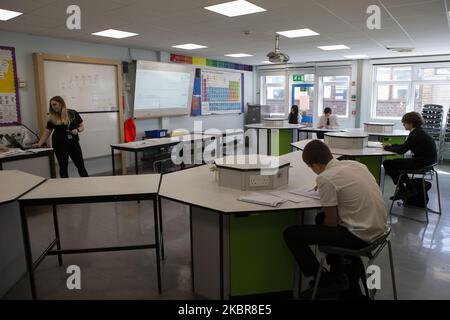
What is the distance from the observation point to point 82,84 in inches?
247

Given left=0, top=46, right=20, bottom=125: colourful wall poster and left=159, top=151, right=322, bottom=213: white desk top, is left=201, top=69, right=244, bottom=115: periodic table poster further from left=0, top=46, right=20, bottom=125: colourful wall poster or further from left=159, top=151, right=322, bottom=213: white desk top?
left=159, top=151, right=322, bottom=213: white desk top

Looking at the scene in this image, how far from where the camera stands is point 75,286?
2.78m

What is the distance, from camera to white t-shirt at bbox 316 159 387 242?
6.97ft

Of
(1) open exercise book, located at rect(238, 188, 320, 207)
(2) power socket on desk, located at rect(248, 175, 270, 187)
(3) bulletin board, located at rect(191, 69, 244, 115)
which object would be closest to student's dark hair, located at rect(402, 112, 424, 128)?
(1) open exercise book, located at rect(238, 188, 320, 207)

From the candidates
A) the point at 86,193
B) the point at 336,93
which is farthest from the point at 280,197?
the point at 336,93

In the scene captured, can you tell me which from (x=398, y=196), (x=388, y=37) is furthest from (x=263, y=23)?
(x=398, y=196)

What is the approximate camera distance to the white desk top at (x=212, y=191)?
2.28 m

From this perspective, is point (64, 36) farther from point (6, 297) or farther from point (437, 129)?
point (437, 129)

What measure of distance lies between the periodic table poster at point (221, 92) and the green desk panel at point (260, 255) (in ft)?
23.5

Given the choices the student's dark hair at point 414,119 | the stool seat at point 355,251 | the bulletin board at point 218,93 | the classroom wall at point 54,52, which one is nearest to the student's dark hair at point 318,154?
the stool seat at point 355,251

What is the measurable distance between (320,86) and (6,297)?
31.2 ft

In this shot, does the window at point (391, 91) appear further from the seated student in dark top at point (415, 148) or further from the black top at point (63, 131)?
the black top at point (63, 131)

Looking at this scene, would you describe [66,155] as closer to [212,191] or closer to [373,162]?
[212,191]

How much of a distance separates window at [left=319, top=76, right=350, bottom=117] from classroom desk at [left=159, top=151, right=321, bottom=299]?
852cm
